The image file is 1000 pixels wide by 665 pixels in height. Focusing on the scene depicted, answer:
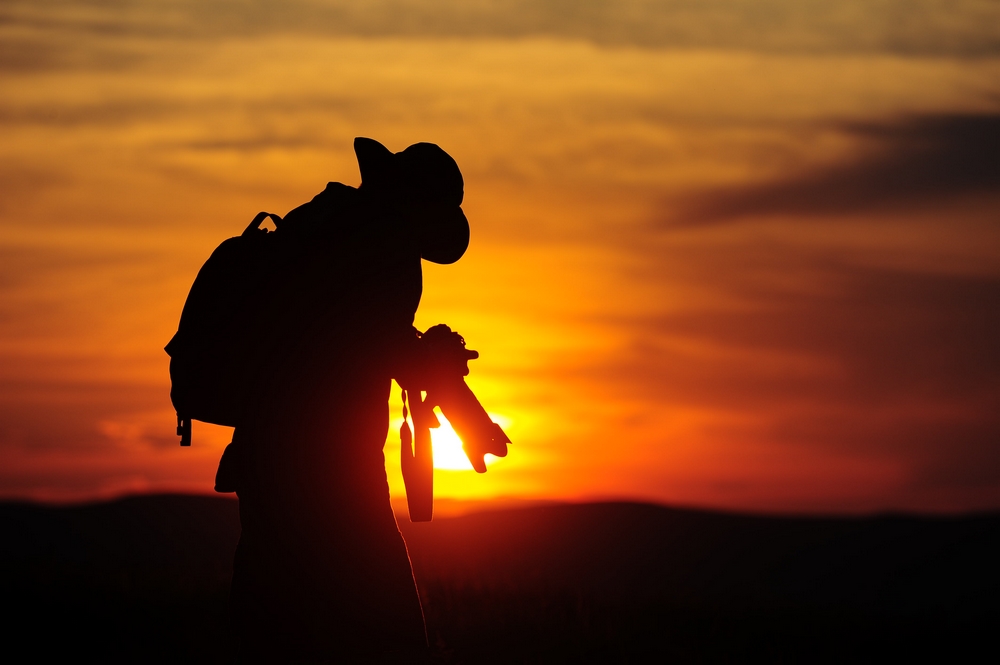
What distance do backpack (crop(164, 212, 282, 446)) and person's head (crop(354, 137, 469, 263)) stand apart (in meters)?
0.57

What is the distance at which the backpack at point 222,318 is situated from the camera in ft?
19.6

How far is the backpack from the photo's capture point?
5.96 m

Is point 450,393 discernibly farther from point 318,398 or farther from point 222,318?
point 222,318

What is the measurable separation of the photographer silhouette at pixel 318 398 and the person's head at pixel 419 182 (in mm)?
142

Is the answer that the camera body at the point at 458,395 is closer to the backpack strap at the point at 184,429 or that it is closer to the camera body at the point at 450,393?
the camera body at the point at 450,393

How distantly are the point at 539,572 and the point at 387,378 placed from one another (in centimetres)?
832

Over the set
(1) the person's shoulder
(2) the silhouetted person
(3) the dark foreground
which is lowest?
(3) the dark foreground

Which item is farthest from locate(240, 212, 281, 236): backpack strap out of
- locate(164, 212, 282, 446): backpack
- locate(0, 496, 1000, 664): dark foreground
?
locate(0, 496, 1000, 664): dark foreground

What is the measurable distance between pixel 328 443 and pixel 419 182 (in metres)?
1.31

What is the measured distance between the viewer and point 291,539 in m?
6.03

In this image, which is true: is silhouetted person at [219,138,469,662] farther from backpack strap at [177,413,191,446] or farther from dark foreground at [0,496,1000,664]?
dark foreground at [0,496,1000,664]

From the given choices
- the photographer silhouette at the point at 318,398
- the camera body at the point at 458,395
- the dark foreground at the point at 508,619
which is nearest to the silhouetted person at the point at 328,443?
the photographer silhouette at the point at 318,398

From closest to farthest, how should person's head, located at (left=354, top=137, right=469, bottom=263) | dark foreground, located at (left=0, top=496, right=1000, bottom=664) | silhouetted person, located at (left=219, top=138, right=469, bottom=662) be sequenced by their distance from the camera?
silhouetted person, located at (left=219, top=138, right=469, bottom=662) < person's head, located at (left=354, top=137, right=469, bottom=263) < dark foreground, located at (left=0, top=496, right=1000, bottom=664)

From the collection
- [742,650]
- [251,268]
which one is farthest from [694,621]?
[251,268]
